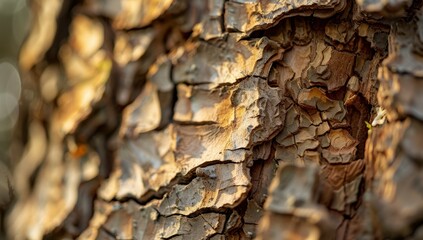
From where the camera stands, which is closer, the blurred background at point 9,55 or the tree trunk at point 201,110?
the tree trunk at point 201,110

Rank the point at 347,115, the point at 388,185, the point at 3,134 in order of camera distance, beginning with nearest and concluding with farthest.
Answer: the point at 388,185
the point at 347,115
the point at 3,134

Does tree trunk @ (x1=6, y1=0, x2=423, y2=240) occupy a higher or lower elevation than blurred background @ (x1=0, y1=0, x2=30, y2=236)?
higher

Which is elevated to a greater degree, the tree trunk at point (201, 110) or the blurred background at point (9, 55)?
the tree trunk at point (201, 110)

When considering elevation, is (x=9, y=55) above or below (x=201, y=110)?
below

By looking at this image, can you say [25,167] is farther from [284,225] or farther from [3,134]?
[3,134]

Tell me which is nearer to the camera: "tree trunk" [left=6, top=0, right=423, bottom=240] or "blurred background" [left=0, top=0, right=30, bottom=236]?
"tree trunk" [left=6, top=0, right=423, bottom=240]

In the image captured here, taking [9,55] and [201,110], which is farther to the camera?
[9,55]

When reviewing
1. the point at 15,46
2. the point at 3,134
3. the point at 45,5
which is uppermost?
the point at 45,5

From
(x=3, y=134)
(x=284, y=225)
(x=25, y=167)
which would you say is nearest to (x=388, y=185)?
(x=284, y=225)
